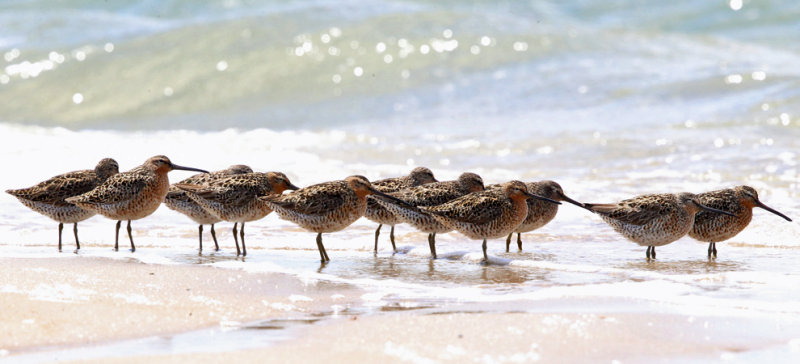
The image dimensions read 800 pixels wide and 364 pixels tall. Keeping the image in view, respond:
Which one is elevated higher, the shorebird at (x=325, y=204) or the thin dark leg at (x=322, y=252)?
the shorebird at (x=325, y=204)

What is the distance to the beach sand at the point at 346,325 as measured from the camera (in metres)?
4.87

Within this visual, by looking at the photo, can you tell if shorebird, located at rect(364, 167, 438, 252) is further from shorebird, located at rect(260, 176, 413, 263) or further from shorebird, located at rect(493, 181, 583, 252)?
shorebird, located at rect(493, 181, 583, 252)

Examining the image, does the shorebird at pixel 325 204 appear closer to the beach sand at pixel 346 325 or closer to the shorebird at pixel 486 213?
the shorebird at pixel 486 213

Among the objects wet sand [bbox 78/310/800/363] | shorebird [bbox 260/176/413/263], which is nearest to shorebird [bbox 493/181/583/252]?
shorebird [bbox 260/176/413/263]

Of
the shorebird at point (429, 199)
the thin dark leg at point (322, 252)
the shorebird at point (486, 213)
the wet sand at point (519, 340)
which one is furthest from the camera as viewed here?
the shorebird at point (429, 199)

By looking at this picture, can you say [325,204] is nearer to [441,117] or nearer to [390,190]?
[390,190]

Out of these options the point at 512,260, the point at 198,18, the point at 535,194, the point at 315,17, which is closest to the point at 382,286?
the point at 512,260

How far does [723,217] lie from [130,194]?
4.65 m

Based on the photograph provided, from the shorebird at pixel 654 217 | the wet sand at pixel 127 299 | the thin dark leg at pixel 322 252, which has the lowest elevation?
the wet sand at pixel 127 299

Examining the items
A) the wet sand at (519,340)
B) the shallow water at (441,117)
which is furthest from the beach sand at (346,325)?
the shallow water at (441,117)

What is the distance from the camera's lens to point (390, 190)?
863cm

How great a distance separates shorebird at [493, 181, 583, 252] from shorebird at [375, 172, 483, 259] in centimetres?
48

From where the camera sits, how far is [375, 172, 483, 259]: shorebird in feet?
26.2

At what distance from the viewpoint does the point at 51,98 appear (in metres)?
20.9
